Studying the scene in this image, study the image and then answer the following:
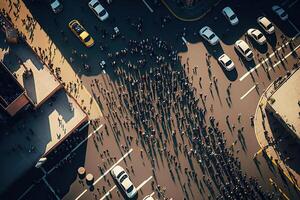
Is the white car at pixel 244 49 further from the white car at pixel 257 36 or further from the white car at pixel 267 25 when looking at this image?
the white car at pixel 267 25

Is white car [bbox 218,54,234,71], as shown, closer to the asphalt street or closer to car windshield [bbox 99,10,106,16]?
the asphalt street

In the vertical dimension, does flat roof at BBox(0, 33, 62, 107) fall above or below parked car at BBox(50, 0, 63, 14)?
below

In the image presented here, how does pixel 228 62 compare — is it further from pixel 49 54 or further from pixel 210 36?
pixel 49 54

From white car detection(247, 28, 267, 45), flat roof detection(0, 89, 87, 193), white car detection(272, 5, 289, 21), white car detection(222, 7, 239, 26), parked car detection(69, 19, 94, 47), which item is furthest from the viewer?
white car detection(272, 5, 289, 21)

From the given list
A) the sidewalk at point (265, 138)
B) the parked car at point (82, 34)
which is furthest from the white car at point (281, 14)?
the parked car at point (82, 34)

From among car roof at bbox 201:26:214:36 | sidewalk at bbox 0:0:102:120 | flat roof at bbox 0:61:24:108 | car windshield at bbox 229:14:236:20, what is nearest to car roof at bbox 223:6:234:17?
car windshield at bbox 229:14:236:20
